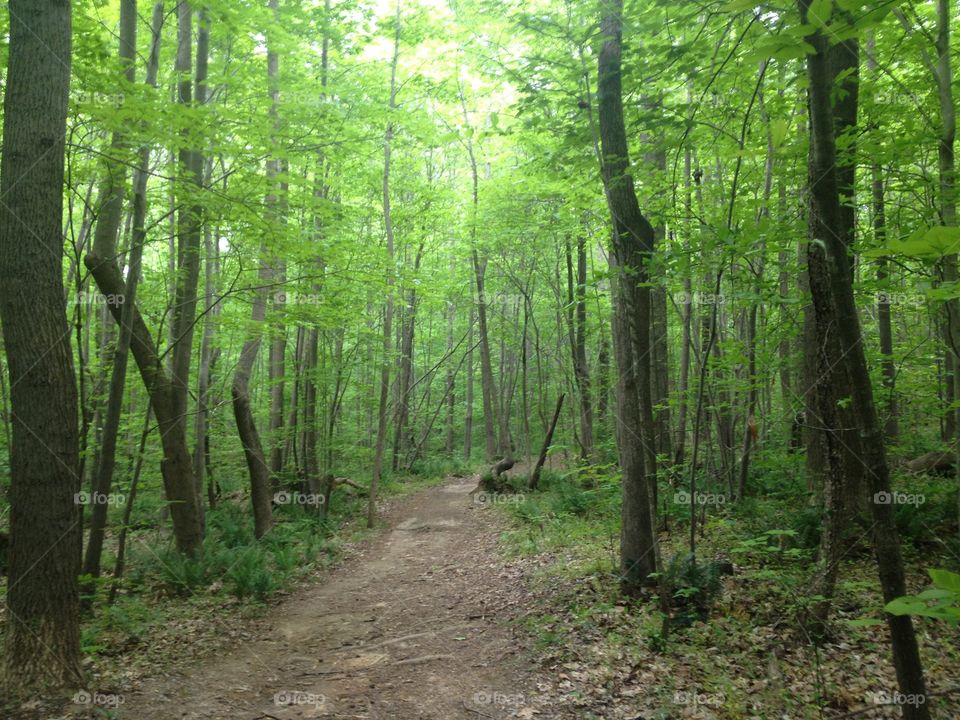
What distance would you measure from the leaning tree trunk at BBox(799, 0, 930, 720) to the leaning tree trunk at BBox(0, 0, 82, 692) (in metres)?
5.31

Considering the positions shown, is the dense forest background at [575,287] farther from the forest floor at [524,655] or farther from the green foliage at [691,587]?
the forest floor at [524,655]

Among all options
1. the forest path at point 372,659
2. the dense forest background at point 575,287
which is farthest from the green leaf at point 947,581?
the forest path at point 372,659

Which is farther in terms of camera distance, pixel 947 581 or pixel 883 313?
pixel 883 313

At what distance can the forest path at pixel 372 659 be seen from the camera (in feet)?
14.6

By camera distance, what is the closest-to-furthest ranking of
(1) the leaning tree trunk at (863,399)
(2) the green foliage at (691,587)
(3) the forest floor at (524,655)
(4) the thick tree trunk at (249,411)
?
(1) the leaning tree trunk at (863,399)
(3) the forest floor at (524,655)
(2) the green foliage at (691,587)
(4) the thick tree trunk at (249,411)

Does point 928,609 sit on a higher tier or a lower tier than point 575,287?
lower

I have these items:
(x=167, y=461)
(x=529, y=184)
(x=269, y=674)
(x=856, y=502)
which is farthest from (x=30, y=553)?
(x=529, y=184)

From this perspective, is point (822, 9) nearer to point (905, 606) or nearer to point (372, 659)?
point (905, 606)

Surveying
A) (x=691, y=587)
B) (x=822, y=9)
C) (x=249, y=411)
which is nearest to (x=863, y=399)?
(x=822, y=9)

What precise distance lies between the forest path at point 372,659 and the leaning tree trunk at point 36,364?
Answer: 0.90 m

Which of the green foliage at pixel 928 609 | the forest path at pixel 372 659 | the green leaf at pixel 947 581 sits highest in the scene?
the green leaf at pixel 947 581

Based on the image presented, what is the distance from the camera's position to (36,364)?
4316 mm

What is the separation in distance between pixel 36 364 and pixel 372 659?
156 inches

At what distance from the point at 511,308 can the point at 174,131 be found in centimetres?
2147
